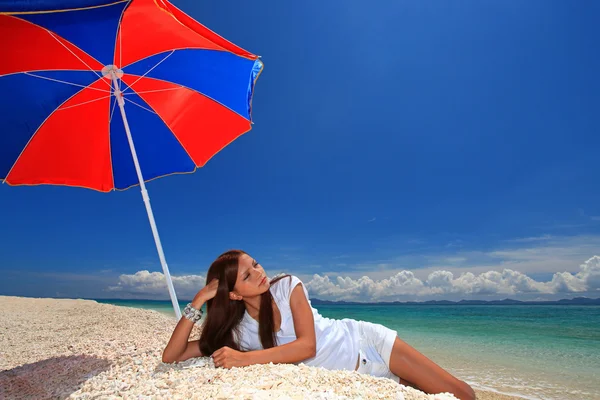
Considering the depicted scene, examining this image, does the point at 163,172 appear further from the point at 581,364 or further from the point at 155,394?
the point at 581,364

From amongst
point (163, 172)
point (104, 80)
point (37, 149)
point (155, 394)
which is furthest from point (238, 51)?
point (155, 394)

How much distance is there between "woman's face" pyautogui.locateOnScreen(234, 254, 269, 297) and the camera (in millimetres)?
2791

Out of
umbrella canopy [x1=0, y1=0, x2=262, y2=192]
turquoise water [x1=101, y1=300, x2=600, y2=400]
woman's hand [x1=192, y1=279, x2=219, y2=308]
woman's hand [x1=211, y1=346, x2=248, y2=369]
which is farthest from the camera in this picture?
turquoise water [x1=101, y1=300, x2=600, y2=400]

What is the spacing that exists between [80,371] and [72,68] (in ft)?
10.4

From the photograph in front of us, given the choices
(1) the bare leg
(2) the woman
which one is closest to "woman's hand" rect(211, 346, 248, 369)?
(2) the woman

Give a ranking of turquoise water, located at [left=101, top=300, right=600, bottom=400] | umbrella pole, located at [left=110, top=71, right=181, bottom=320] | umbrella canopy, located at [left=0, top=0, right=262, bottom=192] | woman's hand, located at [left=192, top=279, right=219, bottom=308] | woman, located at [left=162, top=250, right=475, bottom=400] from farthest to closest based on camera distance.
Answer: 1. turquoise water, located at [left=101, top=300, right=600, bottom=400]
2. umbrella pole, located at [left=110, top=71, right=181, bottom=320]
3. umbrella canopy, located at [left=0, top=0, right=262, bottom=192]
4. woman's hand, located at [left=192, top=279, right=219, bottom=308]
5. woman, located at [left=162, top=250, right=475, bottom=400]

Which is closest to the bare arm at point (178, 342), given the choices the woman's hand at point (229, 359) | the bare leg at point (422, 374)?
the woman's hand at point (229, 359)

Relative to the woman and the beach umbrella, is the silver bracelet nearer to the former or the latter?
the woman

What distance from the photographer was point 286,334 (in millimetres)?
2941

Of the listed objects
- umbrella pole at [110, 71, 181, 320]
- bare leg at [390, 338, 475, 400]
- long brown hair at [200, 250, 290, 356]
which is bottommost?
bare leg at [390, 338, 475, 400]

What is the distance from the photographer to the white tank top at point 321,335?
111 inches

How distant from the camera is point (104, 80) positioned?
4309 millimetres

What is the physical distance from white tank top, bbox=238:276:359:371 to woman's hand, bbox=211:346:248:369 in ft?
1.28

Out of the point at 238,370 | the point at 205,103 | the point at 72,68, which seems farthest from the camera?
the point at 205,103
